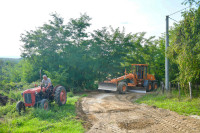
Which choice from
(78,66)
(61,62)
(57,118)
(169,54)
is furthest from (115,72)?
(57,118)

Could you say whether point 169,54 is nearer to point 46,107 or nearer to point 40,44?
point 46,107

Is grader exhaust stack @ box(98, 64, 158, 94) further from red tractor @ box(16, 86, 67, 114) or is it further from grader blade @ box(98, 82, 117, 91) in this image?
red tractor @ box(16, 86, 67, 114)

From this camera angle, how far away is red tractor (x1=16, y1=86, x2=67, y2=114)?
827 cm

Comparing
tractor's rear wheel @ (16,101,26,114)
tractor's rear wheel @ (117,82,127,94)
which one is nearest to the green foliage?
tractor's rear wheel @ (117,82,127,94)

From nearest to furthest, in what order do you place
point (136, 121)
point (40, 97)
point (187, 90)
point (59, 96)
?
point (136, 121) < point (40, 97) < point (59, 96) < point (187, 90)

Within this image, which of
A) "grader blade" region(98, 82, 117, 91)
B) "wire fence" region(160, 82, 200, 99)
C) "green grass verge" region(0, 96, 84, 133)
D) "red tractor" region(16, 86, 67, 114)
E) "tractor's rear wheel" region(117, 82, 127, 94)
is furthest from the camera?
"grader blade" region(98, 82, 117, 91)

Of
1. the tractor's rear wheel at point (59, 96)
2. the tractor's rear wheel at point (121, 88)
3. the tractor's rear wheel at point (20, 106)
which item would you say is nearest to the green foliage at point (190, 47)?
the tractor's rear wheel at point (121, 88)

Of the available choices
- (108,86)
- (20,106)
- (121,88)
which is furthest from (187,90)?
(20,106)

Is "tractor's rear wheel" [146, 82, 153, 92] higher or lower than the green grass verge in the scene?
higher

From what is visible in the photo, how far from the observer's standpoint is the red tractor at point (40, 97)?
827 cm

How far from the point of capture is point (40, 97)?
9.04 meters

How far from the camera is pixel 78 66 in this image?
1802 centimetres

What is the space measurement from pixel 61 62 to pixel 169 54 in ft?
33.0

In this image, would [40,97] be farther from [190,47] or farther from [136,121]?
[190,47]
